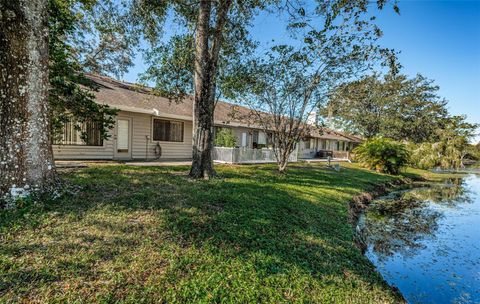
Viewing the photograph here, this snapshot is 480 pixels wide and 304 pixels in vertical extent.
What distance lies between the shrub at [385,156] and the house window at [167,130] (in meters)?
14.3

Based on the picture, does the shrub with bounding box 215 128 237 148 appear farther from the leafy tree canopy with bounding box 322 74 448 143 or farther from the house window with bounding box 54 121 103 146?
the leafy tree canopy with bounding box 322 74 448 143

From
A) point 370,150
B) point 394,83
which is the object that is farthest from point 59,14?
point 394,83

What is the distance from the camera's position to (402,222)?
7.94 meters

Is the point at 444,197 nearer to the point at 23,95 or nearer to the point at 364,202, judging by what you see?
the point at 364,202

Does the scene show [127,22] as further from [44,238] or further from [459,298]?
[459,298]

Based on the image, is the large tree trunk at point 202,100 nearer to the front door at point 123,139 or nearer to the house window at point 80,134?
the house window at point 80,134

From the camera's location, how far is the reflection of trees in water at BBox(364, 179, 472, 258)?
609 cm

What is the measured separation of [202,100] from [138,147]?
6.95m

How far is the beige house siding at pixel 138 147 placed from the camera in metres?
10.9

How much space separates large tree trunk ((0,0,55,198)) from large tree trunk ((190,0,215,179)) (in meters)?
3.92

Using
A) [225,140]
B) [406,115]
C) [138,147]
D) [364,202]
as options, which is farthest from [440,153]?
[138,147]

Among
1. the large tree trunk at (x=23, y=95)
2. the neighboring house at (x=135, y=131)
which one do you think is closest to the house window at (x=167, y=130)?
the neighboring house at (x=135, y=131)

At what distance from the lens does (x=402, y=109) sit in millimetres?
37344

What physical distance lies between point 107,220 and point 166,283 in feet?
5.87
